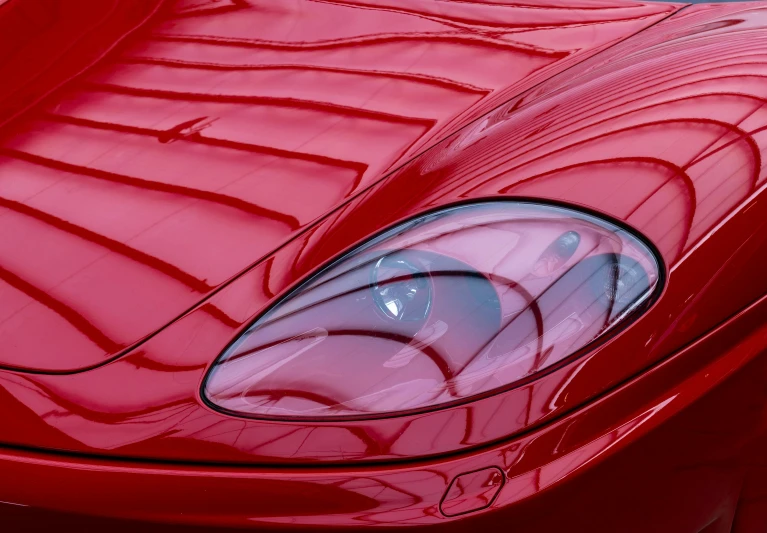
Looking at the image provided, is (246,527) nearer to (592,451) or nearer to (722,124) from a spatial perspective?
(592,451)

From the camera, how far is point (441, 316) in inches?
36.3

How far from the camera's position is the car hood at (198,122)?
1033mm

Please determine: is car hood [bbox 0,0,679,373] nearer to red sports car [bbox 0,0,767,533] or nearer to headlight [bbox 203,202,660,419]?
red sports car [bbox 0,0,767,533]

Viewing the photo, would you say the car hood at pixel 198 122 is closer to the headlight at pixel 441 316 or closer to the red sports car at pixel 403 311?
the red sports car at pixel 403 311

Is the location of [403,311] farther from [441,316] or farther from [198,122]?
[198,122]

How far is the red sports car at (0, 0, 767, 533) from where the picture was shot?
836 mm

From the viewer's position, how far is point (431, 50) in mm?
1465

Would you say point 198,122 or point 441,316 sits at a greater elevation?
point 198,122

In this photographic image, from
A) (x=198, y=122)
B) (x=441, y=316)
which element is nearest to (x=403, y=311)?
(x=441, y=316)

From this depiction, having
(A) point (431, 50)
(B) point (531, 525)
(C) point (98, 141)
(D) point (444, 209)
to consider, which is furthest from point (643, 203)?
(C) point (98, 141)

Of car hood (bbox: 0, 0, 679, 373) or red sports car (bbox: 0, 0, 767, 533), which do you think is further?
car hood (bbox: 0, 0, 679, 373)

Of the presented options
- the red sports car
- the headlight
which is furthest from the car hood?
the headlight

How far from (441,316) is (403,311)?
0.04 m

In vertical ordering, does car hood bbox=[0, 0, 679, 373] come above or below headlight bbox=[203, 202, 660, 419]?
above
